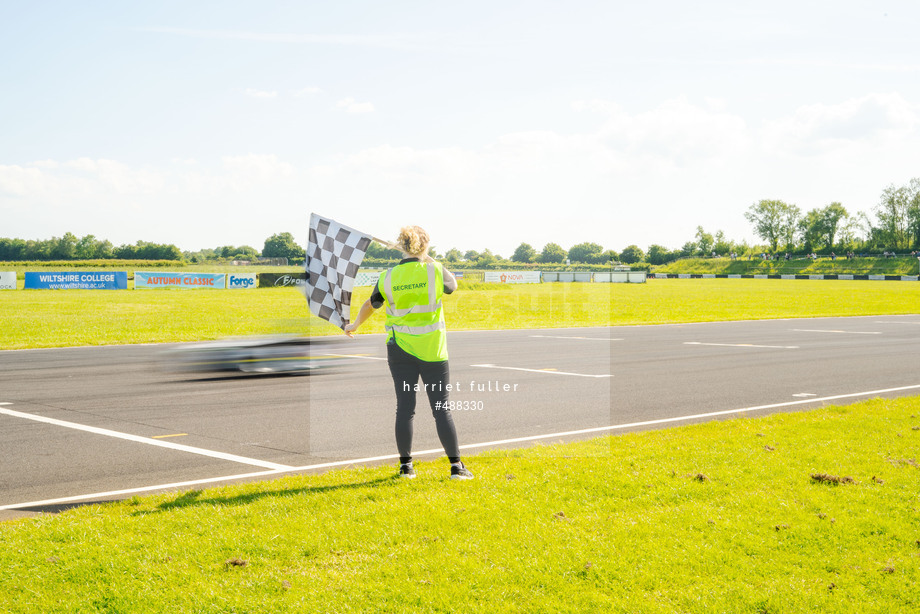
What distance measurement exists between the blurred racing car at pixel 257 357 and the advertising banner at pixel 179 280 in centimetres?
3663

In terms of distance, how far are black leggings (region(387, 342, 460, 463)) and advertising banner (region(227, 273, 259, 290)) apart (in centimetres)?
4739

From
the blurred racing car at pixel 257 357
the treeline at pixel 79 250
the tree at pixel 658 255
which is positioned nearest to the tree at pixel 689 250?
the tree at pixel 658 255

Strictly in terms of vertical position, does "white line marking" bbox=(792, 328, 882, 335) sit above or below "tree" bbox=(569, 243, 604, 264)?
below

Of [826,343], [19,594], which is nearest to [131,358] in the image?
[19,594]

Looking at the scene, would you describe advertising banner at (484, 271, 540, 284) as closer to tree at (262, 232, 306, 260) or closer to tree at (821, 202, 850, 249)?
tree at (262, 232, 306, 260)

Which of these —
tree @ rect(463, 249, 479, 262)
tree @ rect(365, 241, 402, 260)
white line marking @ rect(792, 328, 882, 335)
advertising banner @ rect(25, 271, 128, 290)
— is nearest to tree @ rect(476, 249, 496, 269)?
tree @ rect(463, 249, 479, 262)

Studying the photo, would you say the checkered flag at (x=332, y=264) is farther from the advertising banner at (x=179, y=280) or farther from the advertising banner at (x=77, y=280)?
the advertising banner at (x=77, y=280)

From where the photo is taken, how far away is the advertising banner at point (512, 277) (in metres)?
66.5

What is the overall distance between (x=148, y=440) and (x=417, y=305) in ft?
12.0

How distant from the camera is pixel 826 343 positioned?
1802cm

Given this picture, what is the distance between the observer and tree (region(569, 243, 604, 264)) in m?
152

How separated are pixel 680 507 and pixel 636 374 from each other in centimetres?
775

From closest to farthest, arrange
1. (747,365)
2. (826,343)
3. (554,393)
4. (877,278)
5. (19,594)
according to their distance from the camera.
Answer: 1. (19,594)
2. (554,393)
3. (747,365)
4. (826,343)
5. (877,278)

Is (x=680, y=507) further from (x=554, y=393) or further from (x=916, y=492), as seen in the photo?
(x=554, y=393)
